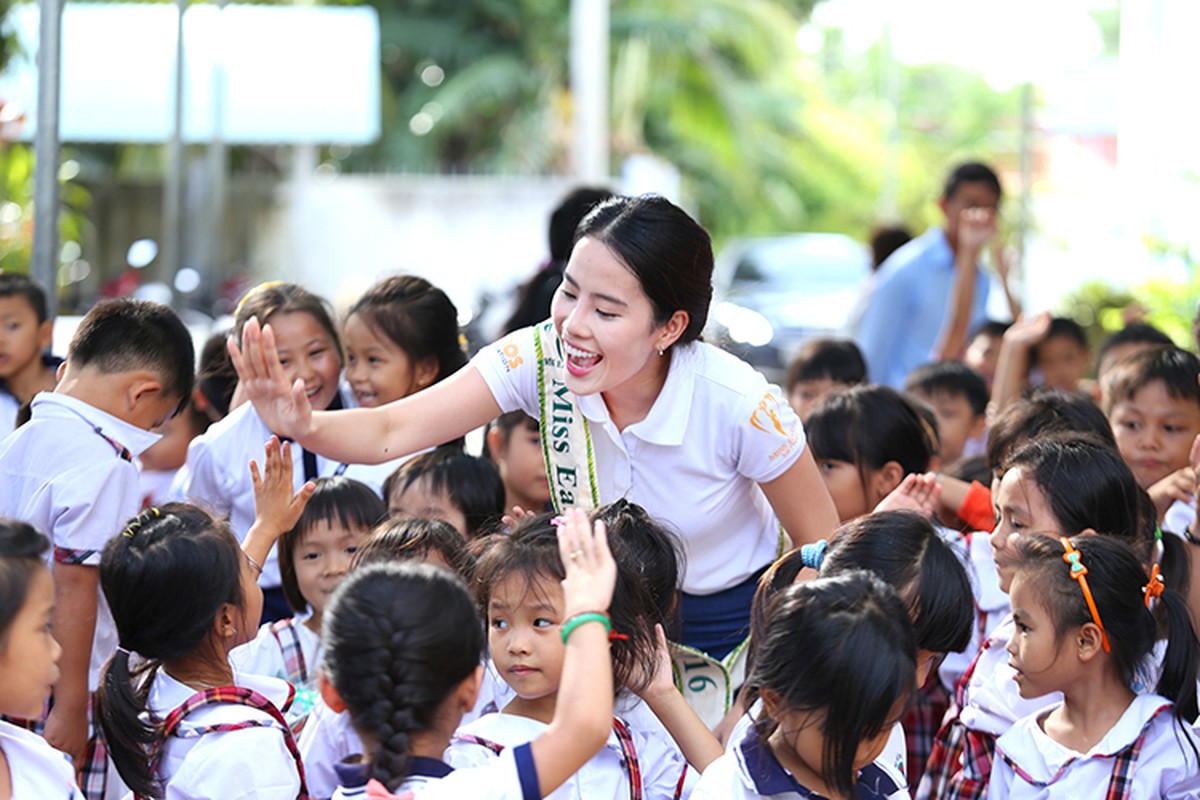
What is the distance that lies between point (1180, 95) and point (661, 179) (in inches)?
381

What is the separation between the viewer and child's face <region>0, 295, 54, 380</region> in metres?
4.50

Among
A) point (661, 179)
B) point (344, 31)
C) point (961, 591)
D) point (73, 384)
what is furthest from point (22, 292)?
point (661, 179)

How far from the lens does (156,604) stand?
2.84 meters

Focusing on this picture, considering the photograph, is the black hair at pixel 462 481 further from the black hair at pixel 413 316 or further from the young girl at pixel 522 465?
the black hair at pixel 413 316

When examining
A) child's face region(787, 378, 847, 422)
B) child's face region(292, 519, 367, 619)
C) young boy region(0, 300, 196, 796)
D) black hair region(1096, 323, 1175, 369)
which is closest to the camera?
young boy region(0, 300, 196, 796)

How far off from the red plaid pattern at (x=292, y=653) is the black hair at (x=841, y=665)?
1.48 m

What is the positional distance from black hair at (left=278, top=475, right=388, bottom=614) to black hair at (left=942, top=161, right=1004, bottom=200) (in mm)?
3617

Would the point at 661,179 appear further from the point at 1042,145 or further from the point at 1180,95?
the point at 1042,145

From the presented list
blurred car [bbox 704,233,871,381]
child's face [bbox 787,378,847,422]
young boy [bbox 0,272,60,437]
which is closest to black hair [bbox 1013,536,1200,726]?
child's face [bbox 787,378,847,422]

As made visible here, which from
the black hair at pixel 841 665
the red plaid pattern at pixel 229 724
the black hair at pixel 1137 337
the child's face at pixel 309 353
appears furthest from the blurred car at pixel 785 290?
the black hair at pixel 841 665

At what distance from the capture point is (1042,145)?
2850cm

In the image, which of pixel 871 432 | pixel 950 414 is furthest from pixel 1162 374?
pixel 950 414

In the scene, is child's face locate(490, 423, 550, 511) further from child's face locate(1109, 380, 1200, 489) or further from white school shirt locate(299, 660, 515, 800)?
child's face locate(1109, 380, 1200, 489)

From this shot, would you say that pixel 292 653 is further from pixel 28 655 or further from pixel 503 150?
pixel 503 150
